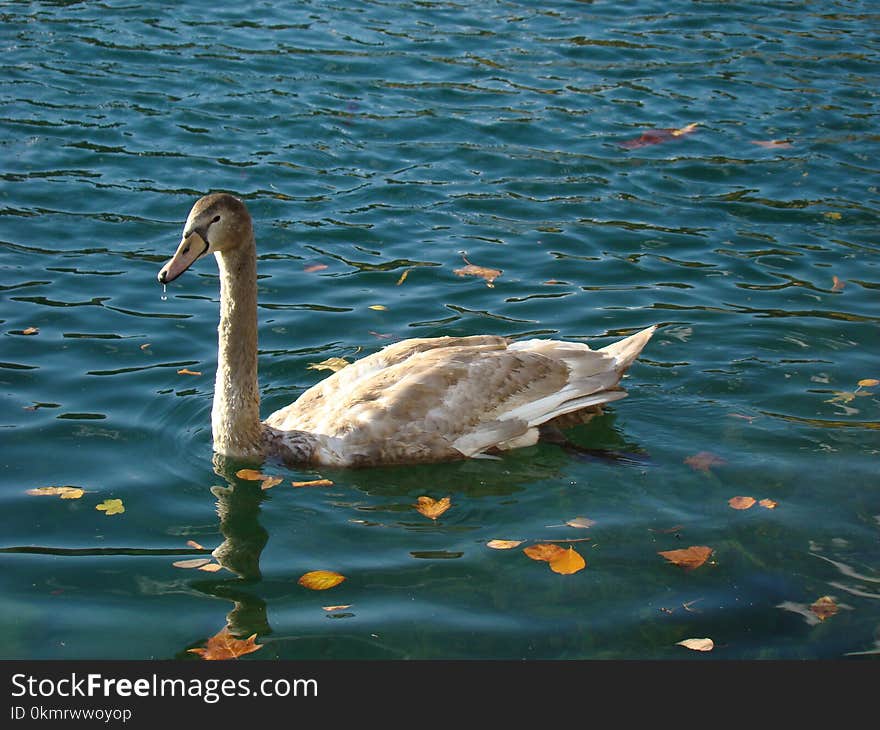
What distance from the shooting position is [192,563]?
6.50 meters

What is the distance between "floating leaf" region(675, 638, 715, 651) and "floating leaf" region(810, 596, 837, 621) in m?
0.64

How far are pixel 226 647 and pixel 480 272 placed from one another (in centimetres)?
536

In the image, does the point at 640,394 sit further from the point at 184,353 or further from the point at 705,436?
the point at 184,353

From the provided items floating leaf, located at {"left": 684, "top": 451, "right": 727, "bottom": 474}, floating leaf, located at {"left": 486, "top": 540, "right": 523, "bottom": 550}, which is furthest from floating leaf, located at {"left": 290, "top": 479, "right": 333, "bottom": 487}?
floating leaf, located at {"left": 684, "top": 451, "right": 727, "bottom": 474}

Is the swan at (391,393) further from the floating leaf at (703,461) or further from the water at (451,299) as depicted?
the floating leaf at (703,461)

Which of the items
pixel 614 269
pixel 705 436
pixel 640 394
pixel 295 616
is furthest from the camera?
pixel 614 269

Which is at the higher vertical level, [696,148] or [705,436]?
[696,148]

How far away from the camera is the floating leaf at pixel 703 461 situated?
757 centimetres

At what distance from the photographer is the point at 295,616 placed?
19.8ft

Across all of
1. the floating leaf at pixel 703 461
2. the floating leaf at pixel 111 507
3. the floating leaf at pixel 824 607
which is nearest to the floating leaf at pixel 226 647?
the floating leaf at pixel 111 507

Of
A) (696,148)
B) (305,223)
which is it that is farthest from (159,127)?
(696,148)

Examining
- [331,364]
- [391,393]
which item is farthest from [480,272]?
[391,393]

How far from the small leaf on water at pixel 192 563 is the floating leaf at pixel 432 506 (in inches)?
49.3

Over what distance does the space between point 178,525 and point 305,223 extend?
4.88 m
